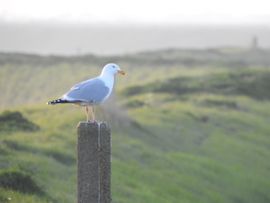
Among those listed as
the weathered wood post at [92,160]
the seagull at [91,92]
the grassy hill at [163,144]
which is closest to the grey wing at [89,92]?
the seagull at [91,92]

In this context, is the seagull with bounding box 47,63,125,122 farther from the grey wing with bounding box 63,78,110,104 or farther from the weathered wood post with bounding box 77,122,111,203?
the weathered wood post with bounding box 77,122,111,203

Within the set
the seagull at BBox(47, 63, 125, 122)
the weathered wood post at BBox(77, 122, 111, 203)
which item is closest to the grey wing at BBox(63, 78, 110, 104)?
the seagull at BBox(47, 63, 125, 122)

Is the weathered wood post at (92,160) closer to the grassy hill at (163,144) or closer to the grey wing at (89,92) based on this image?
the grey wing at (89,92)

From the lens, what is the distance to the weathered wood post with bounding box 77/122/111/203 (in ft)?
Answer: 39.1

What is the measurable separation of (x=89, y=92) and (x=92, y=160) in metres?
1.06

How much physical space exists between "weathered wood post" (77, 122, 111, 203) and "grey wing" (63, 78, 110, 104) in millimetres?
510

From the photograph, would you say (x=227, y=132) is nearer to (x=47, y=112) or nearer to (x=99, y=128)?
(x=47, y=112)

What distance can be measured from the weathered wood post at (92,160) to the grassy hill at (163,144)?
3596mm

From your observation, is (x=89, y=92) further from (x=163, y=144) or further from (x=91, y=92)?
(x=163, y=144)

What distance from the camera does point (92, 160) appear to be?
11922 mm

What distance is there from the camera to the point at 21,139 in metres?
24.2

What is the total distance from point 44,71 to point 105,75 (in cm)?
5253

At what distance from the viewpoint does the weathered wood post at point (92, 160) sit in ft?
39.1

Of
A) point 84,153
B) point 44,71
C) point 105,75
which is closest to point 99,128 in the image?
point 84,153
